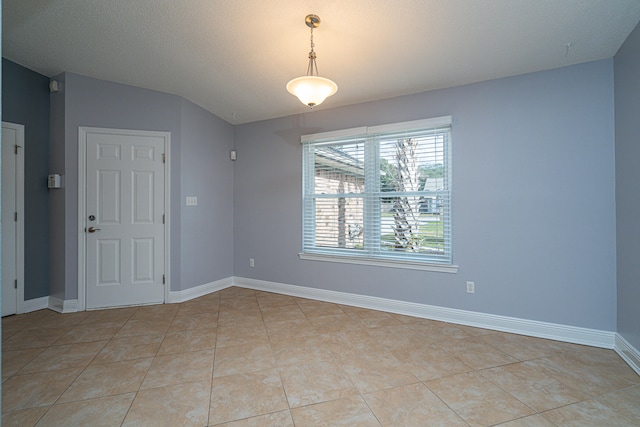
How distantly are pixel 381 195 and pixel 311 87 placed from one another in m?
1.72

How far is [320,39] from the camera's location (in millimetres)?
2777

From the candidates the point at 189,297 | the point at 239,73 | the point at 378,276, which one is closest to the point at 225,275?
the point at 189,297

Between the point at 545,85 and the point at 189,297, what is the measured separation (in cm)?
452

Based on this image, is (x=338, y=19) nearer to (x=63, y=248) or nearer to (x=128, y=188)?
(x=128, y=188)

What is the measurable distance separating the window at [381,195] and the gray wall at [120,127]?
4.73 ft

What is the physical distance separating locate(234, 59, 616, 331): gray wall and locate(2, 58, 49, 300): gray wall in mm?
3589

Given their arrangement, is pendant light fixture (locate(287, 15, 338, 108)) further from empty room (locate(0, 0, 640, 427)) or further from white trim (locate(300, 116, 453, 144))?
white trim (locate(300, 116, 453, 144))

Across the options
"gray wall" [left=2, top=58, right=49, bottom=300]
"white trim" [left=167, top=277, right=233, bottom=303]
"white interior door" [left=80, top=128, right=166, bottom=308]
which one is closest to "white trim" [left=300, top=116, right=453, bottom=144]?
"white interior door" [left=80, top=128, right=166, bottom=308]

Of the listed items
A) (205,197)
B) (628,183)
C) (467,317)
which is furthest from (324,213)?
(628,183)

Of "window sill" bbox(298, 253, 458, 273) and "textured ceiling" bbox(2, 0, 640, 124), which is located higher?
"textured ceiling" bbox(2, 0, 640, 124)

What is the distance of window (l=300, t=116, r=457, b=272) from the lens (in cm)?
352

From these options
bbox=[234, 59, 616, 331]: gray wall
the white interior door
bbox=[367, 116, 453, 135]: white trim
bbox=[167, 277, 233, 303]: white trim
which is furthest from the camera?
bbox=[167, 277, 233, 303]: white trim

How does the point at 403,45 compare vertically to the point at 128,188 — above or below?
above

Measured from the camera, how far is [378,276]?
12.5 feet
